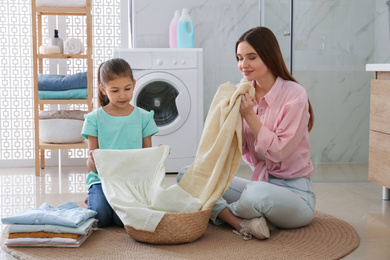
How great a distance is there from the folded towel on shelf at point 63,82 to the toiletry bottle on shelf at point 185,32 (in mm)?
705

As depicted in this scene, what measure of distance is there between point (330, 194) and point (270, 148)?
40.3 inches

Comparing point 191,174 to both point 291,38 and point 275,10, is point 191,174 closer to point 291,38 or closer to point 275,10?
point 291,38

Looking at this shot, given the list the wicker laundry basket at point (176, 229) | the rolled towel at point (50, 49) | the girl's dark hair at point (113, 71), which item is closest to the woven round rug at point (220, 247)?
the wicker laundry basket at point (176, 229)

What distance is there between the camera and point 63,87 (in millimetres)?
3471

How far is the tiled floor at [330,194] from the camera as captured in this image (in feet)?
6.86

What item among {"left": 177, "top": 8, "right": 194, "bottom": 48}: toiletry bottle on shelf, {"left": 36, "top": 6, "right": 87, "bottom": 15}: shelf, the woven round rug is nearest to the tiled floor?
the woven round rug

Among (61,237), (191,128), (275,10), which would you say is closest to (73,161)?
(191,128)

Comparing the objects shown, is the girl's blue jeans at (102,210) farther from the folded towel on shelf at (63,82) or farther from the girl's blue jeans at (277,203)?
the folded towel on shelf at (63,82)

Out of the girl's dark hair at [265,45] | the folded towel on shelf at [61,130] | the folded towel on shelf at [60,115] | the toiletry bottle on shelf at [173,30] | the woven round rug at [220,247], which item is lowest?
the woven round rug at [220,247]

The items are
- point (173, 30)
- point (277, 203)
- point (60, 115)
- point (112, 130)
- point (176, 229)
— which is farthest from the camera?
point (173, 30)

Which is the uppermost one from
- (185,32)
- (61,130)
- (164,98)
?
(185,32)

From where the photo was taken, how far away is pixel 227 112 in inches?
80.1

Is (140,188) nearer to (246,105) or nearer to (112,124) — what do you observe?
(112,124)

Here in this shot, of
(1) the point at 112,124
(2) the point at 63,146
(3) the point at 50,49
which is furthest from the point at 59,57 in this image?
(1) the point at 112,124
